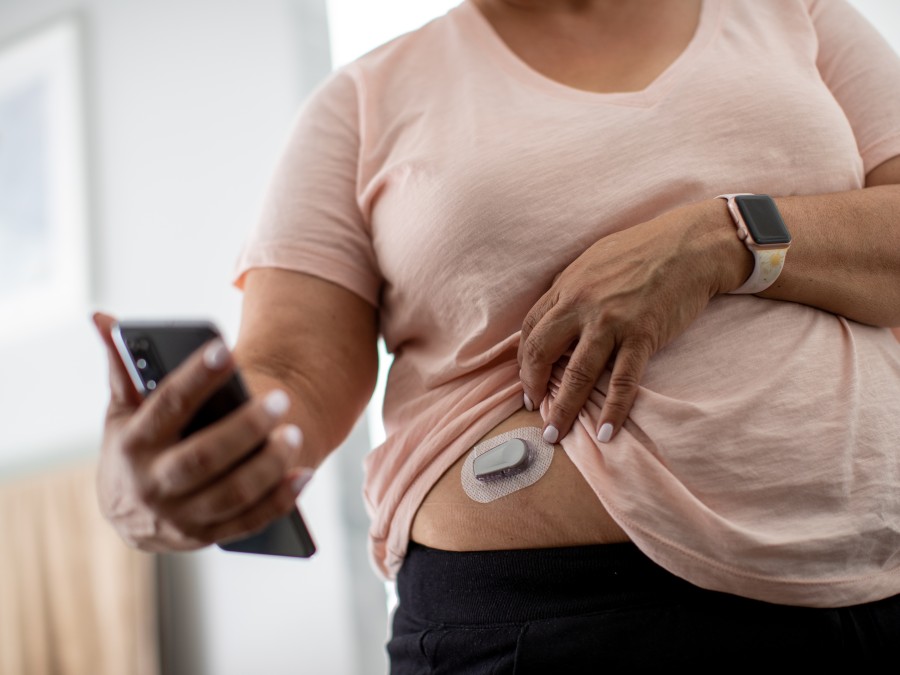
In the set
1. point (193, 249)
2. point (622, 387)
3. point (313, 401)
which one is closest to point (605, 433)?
point (622, 387)

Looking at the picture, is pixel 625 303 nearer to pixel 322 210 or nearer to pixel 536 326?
pixel 536 326

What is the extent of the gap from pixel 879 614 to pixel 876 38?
0.55 m

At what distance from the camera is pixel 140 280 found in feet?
7.21

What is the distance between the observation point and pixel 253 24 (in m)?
2.05

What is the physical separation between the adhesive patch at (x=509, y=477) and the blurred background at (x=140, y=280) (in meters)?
1.21

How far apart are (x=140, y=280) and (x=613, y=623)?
1.92 meters

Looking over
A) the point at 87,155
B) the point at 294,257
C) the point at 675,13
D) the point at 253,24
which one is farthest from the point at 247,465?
the point at 87,155

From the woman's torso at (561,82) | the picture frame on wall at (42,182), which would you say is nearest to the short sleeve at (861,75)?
the woman's torso at (561,82)

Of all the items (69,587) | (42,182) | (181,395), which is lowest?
(69,587)

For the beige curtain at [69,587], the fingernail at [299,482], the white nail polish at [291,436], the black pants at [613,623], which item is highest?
the white nail polish at [291,436]

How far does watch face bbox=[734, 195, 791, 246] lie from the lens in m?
0.62

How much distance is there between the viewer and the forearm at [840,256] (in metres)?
0.64

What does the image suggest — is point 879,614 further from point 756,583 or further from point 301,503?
point 301,503

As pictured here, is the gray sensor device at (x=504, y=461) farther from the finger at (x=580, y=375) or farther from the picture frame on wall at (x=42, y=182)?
the picture frame on wall at (x=42, y=182)
